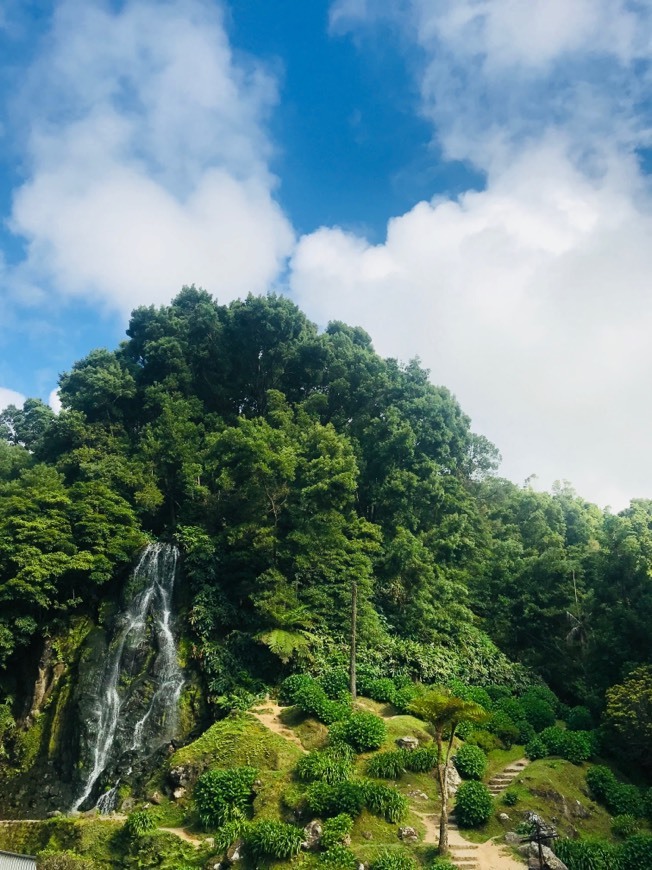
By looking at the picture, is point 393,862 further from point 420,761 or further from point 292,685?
point 292,685

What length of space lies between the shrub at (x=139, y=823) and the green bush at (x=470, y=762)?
9353mm

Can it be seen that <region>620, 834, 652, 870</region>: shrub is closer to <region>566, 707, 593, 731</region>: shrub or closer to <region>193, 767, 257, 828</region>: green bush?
<region>566, 707, 593, 731</region>: shrub

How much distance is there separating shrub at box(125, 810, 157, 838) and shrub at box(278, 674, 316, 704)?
6.19 m

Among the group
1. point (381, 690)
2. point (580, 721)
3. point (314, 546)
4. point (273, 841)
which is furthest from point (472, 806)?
point (314, 546)

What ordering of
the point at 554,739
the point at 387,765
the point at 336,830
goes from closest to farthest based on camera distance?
the point at 336,830, the point at 387,765, the point at 554,739

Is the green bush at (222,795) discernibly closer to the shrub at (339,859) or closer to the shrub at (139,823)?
the shrub at (139,823)

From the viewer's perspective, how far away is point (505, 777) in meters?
18.0

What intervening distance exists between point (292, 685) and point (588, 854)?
10720mm

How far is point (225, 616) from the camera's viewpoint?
24.6 m

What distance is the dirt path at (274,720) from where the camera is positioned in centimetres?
1856

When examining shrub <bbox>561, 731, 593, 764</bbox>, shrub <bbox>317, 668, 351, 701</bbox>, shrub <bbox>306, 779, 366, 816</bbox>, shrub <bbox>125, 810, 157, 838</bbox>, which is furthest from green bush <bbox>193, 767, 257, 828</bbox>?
shrub <bbox>561, 731, 593, 764</bbox>

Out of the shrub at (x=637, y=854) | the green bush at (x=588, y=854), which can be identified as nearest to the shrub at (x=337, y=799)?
the green bush at (x=588, y=854)

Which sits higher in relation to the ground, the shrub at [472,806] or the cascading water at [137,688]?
the cascading water at [137,688]

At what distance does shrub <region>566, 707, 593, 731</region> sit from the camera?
69.3 ft
